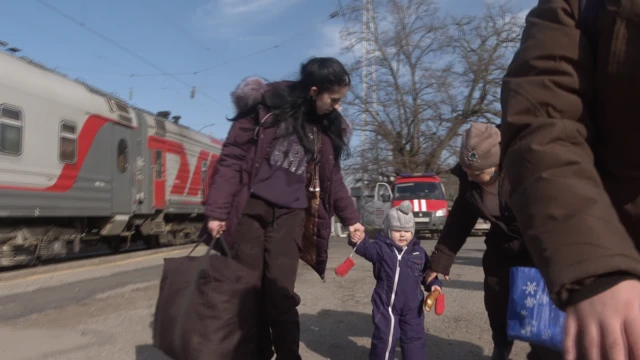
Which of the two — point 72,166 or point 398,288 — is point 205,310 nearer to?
point 398,288

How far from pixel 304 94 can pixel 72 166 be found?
8.20 metres

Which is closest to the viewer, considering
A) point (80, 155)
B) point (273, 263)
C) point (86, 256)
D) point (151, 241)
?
point (273, 263)

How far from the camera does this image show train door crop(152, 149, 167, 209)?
13.8 metres

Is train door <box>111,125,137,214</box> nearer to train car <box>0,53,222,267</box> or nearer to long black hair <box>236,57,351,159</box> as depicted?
train car <box>0,53,222,267</box>

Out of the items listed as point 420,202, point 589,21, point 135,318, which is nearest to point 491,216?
point 589,21

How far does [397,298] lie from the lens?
3891mm

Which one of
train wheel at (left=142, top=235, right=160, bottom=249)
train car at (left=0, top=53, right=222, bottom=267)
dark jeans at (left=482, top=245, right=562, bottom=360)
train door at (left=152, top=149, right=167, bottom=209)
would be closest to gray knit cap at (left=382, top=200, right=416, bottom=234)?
dark jeans at (left=482, top=245, right=562, bottom=360)

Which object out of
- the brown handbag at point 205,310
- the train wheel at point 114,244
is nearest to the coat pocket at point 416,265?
the brown handbag at point 205,310

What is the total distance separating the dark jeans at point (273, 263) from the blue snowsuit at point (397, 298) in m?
0.82

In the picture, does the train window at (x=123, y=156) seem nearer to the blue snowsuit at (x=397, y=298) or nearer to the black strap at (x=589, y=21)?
the blue snowsuit at (x=397, y=298)

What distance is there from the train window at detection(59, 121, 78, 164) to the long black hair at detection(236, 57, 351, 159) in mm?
7860

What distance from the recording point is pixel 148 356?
13.2 ft

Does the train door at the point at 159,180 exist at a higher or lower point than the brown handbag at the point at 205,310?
higher

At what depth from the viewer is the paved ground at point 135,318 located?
4219 mm
